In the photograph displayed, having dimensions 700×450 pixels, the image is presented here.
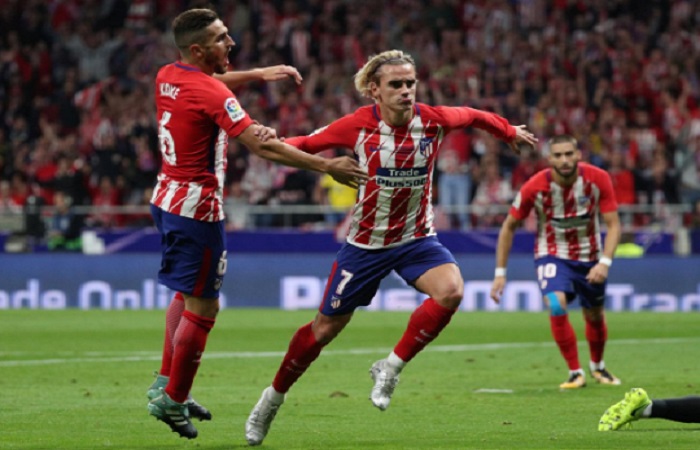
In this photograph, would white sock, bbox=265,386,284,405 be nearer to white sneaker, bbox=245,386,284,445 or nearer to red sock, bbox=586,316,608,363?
white sneaker, bbox=245,386,284,445

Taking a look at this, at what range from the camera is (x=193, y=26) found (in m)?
7.83

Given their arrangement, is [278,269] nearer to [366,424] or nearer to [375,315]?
[375,315]

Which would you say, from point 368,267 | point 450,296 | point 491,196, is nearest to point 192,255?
point 368,267

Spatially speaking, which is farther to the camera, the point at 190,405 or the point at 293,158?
the point at 190,405

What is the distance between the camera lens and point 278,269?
2188cm

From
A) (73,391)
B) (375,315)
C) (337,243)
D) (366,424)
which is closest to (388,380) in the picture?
(366,424)

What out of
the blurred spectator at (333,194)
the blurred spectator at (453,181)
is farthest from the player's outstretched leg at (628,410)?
the blurred spectator at (333,194)

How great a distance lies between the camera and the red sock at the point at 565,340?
11742mm

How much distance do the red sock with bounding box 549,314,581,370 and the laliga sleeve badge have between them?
16.9 ft

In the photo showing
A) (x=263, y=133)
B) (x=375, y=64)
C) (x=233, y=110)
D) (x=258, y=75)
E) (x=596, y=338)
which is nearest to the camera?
(x=263, y=133)

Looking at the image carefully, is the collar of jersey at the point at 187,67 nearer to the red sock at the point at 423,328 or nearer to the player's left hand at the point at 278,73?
the player's left hand at the point at 278,73

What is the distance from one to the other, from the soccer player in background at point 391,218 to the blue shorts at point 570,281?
12.7 feet

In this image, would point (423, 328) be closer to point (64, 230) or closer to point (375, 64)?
point (375, 64)

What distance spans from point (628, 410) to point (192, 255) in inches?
102
